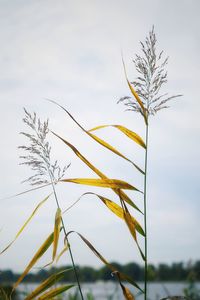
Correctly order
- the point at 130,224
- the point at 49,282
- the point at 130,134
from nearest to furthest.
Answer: the point at 130,224, the point at 49,282, the point at 130,134

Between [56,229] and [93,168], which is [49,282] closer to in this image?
A: [56,229]

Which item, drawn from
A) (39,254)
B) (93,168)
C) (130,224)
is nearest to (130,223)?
(130,224)

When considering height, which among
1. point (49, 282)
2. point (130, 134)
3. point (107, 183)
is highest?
point (130, 134)

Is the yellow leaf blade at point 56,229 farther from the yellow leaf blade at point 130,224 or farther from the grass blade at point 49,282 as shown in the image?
the yellow leaf blade at point 130,224

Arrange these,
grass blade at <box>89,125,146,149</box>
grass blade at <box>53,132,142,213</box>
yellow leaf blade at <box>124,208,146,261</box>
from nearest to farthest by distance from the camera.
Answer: yellow leaf blade at <box>124,208,146,261</box> < grass blade at <box>53,132,142,213</box> < grass blade at <box>89,125,146,149</box>

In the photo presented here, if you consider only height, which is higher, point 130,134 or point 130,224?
point 130,134

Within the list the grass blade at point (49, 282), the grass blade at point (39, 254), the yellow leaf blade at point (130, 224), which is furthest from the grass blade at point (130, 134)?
the grass blade at point (49, 282)

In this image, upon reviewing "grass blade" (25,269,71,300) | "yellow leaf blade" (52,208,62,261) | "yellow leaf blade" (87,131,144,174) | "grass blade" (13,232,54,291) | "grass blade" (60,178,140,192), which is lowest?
"grass blade" (25,269,71,300)

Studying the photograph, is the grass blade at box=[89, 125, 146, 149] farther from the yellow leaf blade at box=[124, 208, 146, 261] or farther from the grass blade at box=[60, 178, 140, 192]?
the yellow leaf blade at box=[124, 208, 146, 261]

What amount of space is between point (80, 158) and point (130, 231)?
457mm

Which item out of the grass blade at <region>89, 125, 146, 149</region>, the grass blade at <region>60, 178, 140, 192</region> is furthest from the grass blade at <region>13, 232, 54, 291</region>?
the grass blade at <region>89, 125, 146, 149</region>

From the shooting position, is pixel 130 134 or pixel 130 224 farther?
pixel 130 134

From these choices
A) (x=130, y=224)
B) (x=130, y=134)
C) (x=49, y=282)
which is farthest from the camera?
(x=130, y=134)

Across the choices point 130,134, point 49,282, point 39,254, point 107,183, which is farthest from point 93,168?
point 49,282
